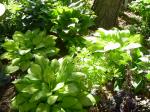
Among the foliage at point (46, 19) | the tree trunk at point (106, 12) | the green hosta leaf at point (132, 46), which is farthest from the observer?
the tree trunk at point (106, 12)

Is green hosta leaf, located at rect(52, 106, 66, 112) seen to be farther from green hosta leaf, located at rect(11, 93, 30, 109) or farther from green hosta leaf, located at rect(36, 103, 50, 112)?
green hosta leaf, located at rect(11, 93, 30, 109)

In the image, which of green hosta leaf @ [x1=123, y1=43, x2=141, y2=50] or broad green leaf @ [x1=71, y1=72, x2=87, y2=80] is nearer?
broad green leaf @ [x1=71, y1=72, x2=87, y2=80]

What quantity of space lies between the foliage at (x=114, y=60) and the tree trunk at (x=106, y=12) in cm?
212

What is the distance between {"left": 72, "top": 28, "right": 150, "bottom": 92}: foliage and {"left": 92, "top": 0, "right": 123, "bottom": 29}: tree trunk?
212cm

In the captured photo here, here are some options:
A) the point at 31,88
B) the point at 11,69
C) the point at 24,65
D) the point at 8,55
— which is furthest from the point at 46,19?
the point at 31,88

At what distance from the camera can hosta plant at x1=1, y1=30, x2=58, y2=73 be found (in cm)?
488

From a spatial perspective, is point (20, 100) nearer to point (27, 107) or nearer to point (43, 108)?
point (27, 107)

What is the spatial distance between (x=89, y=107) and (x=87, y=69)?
1.60 feet

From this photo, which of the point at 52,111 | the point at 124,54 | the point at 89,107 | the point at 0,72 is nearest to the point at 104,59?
the point at 124,54

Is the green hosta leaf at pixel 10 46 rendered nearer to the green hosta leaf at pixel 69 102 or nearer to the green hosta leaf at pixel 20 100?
the green hosta leaf at pixel 20 100

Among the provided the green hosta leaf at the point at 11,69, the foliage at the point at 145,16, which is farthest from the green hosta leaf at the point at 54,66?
the foliage at the point at 145,16

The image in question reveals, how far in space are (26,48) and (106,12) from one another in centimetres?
235

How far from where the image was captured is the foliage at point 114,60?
14.1 feet

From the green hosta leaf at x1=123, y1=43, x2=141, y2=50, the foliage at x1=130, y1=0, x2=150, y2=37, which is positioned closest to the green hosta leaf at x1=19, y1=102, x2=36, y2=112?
the green hosta leaf at x1=123, y1=43, x2=141, y2=50
